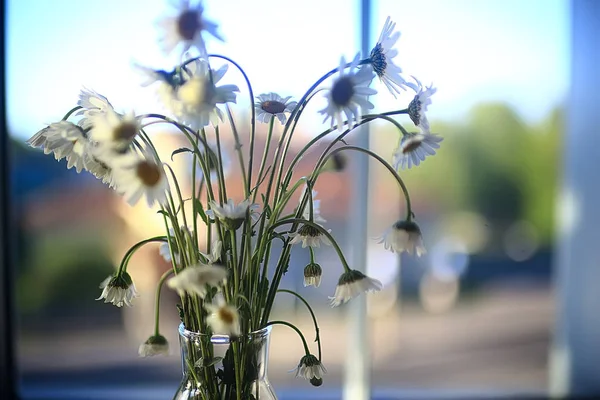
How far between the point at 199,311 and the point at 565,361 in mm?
1330

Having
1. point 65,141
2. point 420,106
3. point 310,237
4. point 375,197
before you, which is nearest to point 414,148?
point 420,106

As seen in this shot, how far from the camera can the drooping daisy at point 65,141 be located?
65cm

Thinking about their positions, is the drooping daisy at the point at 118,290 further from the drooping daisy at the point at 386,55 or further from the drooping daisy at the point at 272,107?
the drooping daisy at the point at 386,55

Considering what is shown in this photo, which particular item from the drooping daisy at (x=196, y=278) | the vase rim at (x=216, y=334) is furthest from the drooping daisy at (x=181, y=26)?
the vase rim at (x=216, y=334)

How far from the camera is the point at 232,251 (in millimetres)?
683

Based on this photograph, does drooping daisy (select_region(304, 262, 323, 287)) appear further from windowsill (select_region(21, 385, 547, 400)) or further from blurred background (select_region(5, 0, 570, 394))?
windowsill (select_region(21, 385, 547, 400))

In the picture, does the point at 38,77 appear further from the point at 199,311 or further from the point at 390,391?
the point at 390,391

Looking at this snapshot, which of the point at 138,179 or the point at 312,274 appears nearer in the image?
the point at 138,179

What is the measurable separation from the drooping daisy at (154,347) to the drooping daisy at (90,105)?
0.28 metres

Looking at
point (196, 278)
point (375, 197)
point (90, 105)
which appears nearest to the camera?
point (196, 278)

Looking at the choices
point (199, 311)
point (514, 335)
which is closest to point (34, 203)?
point (199, 311)

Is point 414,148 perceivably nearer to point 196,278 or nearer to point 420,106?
point 420,106

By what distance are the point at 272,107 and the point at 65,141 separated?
249 mm

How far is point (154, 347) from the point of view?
29.4 inches
